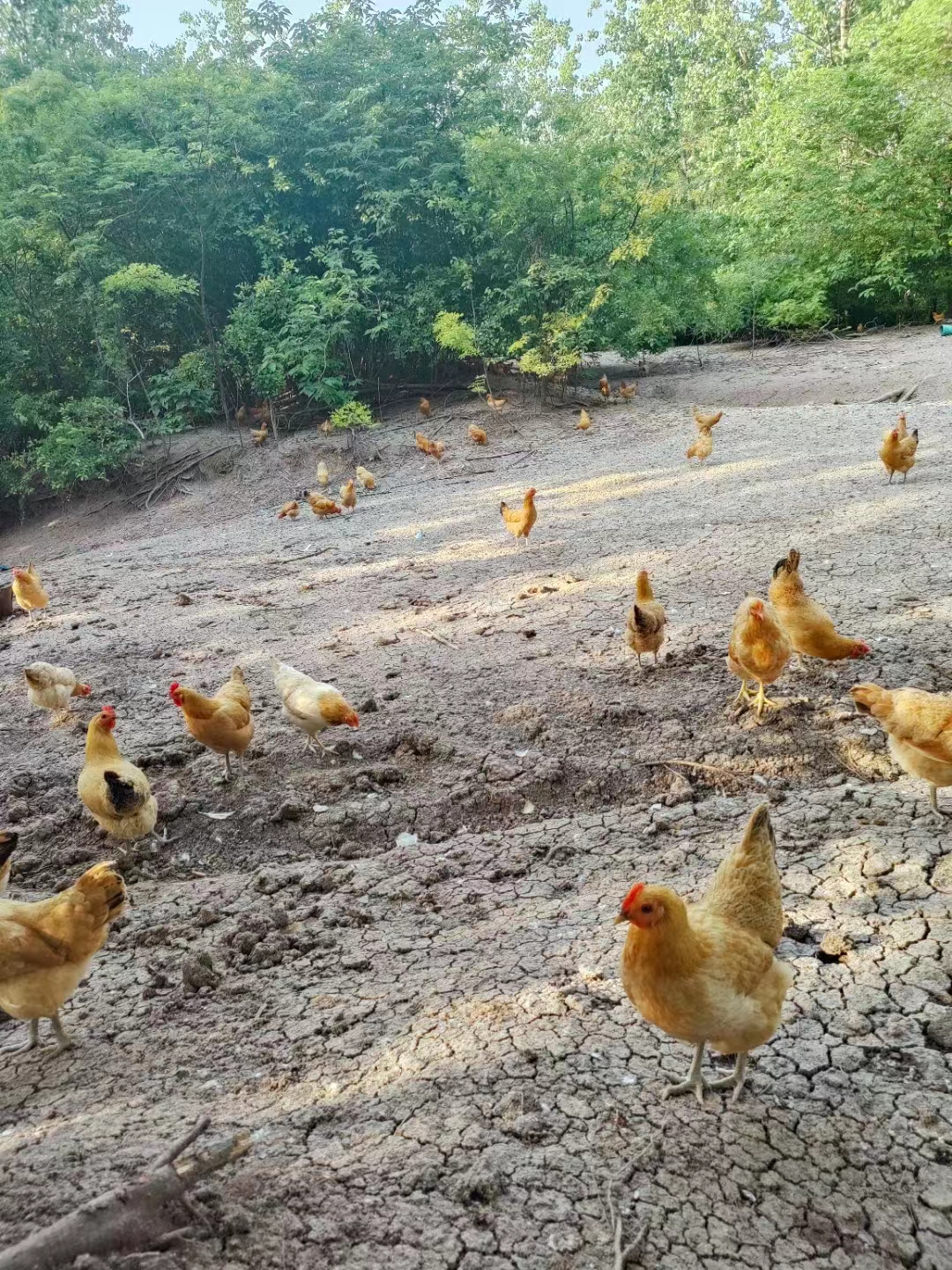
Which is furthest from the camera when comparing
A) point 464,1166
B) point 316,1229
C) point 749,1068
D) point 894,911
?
point 894,911

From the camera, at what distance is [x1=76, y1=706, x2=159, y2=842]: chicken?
14.2ft

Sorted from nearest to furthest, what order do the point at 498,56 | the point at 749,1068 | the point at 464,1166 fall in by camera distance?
the point at 464,1166 → the point at 749,1068 → the point at 498,56

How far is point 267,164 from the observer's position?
1978 cm

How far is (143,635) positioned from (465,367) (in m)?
15.3

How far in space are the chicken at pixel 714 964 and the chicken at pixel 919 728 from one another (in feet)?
4.89

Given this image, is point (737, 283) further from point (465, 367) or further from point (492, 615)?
point (492, 615)

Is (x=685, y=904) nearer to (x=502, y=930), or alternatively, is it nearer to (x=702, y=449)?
(x=502, y=930)

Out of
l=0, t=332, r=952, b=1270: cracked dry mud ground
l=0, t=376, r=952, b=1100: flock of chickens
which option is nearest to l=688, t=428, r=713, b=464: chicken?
l=0, t=332, r=952, b=1270: cracked dry mud ground

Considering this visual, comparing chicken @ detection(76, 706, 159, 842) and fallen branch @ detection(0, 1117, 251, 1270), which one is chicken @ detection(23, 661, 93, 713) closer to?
chicken @ detection(76, 706, 159, 842)

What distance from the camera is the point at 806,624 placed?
504 centimetres

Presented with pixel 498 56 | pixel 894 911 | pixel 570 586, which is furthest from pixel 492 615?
pixel 498 56

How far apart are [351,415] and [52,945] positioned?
1722cm

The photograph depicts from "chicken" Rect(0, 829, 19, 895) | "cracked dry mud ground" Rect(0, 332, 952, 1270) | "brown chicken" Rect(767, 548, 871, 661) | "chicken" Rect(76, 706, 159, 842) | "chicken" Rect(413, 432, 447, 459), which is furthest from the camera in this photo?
"chicken" Rect(413, 432, 447, 459)

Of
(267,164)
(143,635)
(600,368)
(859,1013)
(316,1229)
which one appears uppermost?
(267,164)
